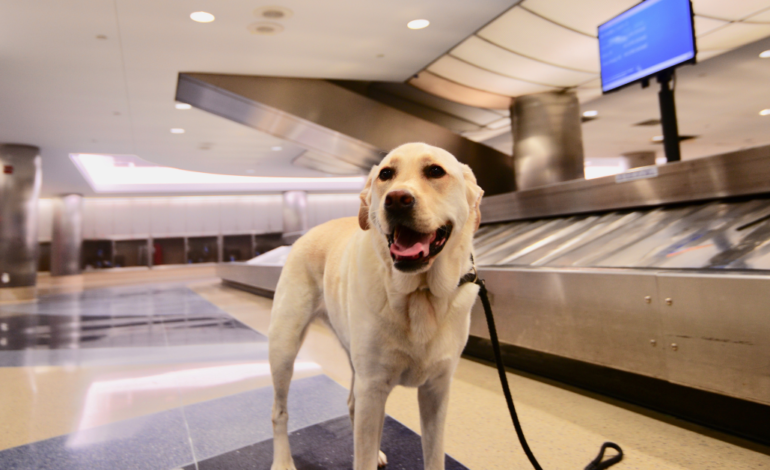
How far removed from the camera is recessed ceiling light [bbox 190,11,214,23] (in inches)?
234

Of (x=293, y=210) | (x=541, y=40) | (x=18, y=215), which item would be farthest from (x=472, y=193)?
(x=293, y=210)

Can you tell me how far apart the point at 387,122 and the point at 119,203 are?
21.5 metres

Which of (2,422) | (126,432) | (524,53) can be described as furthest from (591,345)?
(524,53)

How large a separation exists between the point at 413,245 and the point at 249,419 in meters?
1.92

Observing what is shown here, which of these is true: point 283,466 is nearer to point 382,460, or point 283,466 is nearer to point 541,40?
point 382,460

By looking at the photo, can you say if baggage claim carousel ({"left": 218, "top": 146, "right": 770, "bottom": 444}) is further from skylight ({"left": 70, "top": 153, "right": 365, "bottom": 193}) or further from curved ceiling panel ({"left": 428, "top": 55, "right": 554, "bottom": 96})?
skylight ({"left": 70, "top": 153, "right": 365, "bottom": 193})

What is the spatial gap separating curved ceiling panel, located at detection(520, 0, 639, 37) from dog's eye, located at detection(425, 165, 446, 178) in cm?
549

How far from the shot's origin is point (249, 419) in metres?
2.66

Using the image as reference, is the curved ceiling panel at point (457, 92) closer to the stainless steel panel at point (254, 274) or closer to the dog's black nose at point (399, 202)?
the stainless steel panel at point (254, 274)

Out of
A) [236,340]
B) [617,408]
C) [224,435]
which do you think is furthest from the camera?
[236,340]

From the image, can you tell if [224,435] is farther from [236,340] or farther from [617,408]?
[236,340]

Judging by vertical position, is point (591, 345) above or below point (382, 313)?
below

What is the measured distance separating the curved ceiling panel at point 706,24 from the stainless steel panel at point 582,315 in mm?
5708

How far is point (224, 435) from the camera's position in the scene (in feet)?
7.99
